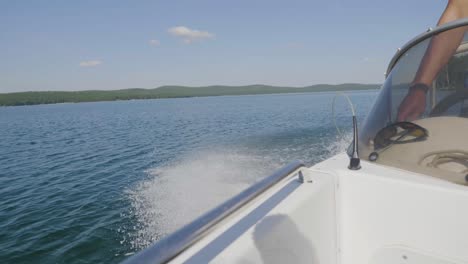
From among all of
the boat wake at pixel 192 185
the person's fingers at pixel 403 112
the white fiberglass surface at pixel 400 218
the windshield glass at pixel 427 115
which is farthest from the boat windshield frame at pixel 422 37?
the boat wake at pixel 192 185

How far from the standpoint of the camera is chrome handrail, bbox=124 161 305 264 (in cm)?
73

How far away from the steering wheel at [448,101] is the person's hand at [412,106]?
74 millimetres

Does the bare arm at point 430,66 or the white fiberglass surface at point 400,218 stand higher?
the bare arm at point 430,66

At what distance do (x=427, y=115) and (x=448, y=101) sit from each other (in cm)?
14

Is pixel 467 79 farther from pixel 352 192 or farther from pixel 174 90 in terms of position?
pixel 174 90

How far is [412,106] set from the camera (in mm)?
1743

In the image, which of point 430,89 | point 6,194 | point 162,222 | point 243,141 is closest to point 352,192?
point 430,89

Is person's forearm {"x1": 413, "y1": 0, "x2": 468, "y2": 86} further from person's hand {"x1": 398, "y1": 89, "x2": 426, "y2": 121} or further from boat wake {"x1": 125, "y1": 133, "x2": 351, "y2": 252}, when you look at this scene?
boat wake {"x1": 125, "y1": 133, "x2": 351, "y2": 252}

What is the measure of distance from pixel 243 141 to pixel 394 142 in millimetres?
9710

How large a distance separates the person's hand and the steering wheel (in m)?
0.07

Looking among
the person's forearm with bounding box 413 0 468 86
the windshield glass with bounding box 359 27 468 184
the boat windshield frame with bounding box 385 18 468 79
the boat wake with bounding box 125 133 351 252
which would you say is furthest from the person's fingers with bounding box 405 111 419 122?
the boat wake with bounding box 125 133 351 252

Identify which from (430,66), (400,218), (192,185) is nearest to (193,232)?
(400,218)

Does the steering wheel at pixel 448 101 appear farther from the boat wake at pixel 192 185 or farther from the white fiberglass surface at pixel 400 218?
the boat wake at pixel 192 185

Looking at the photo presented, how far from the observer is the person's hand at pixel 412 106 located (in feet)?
5.58
